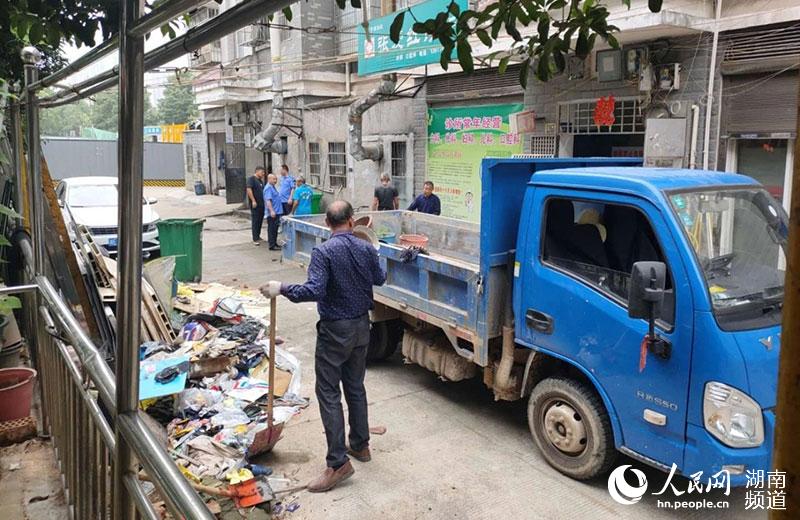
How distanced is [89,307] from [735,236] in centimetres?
519

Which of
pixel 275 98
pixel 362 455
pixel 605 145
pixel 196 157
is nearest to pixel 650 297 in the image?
pixel 362 455

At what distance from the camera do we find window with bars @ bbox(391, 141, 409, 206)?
543 inches

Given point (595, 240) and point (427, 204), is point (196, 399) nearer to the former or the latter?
point (595, 240)

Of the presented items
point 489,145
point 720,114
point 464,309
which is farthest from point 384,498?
point 489,145

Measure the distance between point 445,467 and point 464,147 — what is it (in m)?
8.58

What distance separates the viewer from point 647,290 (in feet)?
11.1

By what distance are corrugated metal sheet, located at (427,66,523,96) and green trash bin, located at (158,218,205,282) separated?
5.36 m

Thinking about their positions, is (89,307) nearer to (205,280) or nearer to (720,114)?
(205,280)

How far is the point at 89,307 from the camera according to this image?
5.50 meters

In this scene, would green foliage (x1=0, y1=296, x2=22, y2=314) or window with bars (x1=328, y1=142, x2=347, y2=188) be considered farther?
window with bars (x1=328, y1=142, x2=347, y2=188)

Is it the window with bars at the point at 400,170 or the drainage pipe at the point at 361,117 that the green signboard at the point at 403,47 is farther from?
the window with bars at the point at 400,170

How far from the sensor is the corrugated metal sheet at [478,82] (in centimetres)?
1072

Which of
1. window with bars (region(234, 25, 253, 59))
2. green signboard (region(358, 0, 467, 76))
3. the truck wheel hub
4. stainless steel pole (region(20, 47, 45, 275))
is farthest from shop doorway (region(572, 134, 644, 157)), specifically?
window with bars (region(234, 25, 253, 59))

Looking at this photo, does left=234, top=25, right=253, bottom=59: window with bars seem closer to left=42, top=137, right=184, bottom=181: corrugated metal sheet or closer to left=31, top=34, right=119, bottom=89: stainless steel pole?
left=42, top=137, right=184, bottom=181: corrugated metal sheet
